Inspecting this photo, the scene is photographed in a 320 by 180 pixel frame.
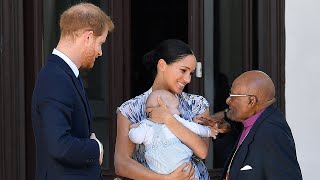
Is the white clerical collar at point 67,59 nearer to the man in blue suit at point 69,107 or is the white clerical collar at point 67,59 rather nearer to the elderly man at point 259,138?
the man in blue suit at point 69,107

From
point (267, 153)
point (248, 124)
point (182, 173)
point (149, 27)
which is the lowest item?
point (182, 173)

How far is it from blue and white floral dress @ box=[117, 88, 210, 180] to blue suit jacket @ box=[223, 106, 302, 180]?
0.24 meters

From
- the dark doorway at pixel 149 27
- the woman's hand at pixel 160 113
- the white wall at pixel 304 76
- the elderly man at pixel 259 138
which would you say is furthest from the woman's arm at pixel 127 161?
the white wall at pixel 304 76

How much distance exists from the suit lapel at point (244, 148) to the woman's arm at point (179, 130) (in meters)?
0.17

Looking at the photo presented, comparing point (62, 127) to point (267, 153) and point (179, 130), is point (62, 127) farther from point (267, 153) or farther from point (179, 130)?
point (267, 153)

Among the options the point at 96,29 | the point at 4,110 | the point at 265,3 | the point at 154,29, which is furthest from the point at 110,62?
the point at 96,29

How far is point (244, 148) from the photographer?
329cm

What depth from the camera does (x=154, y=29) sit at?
181 inches

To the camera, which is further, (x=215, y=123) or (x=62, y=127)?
(x=215, y=123)

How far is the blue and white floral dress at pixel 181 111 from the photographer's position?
351 centimetres

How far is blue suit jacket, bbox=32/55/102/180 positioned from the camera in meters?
2.74

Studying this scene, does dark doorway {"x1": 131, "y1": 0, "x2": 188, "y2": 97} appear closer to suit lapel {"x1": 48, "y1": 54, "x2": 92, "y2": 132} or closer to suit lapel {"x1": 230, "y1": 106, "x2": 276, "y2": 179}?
suit lapel {"x1": 230, "y1": 106, "x2": 276, "y2": 179}

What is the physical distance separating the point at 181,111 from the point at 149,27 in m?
1.18

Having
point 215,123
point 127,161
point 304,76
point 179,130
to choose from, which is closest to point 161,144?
point 179,130
